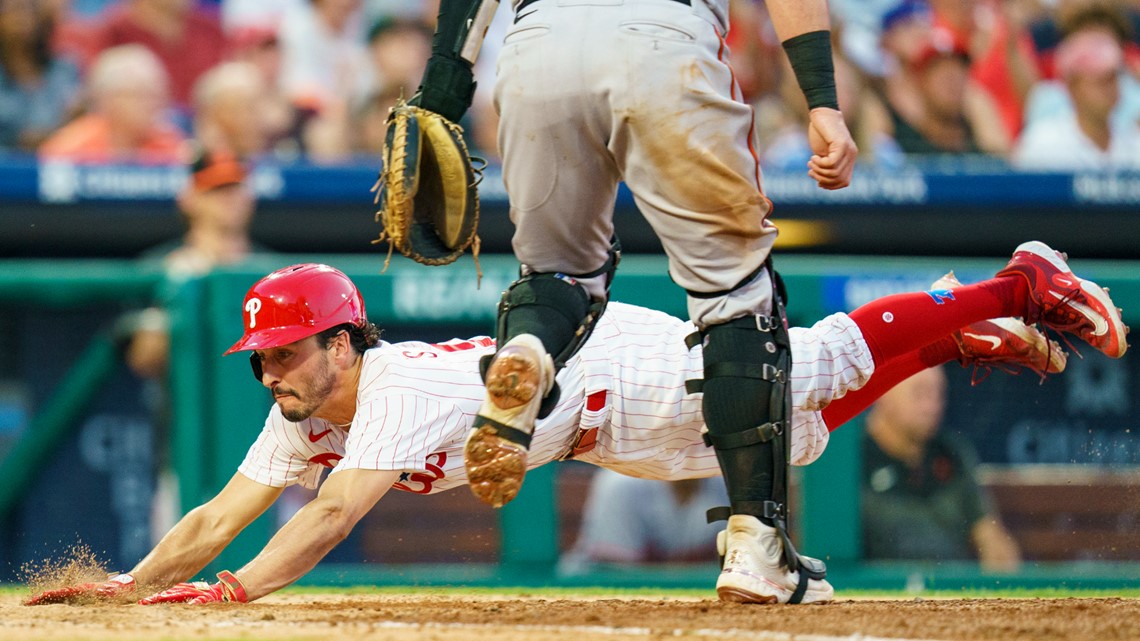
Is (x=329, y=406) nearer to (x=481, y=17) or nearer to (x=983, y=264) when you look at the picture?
(x=481, y=17)

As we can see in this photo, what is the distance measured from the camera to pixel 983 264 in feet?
Answer: 20.4

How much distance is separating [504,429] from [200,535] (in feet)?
4.34

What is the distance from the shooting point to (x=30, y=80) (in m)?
7.14

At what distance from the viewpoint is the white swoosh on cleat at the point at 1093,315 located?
12.7 ft

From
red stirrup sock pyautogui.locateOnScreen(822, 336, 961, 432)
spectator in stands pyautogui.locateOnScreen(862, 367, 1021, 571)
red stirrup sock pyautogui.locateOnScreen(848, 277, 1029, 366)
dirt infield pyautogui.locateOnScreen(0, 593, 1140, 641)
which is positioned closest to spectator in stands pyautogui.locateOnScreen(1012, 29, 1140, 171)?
spectator in stands pyautogui.locateOnScreen(862, 367, 1021, 571)

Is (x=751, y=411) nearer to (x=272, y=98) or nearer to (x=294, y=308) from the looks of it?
(x=294, y=308)

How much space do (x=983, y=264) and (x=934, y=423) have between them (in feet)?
2.51

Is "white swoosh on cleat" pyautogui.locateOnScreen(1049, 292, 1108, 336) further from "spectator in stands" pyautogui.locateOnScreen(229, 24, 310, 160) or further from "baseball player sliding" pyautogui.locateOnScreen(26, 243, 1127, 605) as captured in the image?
"spectator in stands" pyautogui.locateOnScreen(229, 24, 310, 160)

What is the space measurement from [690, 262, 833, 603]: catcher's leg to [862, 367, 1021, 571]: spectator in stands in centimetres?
281

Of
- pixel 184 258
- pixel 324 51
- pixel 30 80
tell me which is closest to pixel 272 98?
pixel 324 51

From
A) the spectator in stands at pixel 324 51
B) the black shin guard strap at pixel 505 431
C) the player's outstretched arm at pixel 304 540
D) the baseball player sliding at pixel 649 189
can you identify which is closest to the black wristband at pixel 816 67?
the baseball player sliding at pixel 649 189

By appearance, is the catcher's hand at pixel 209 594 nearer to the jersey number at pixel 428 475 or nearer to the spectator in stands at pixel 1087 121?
the jersey number at pixel 428 475

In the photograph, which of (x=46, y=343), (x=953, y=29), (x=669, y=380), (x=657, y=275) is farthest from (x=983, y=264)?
(x=46, y=343)

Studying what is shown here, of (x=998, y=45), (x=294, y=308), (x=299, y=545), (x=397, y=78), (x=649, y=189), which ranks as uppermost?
(x=998, y=45)
